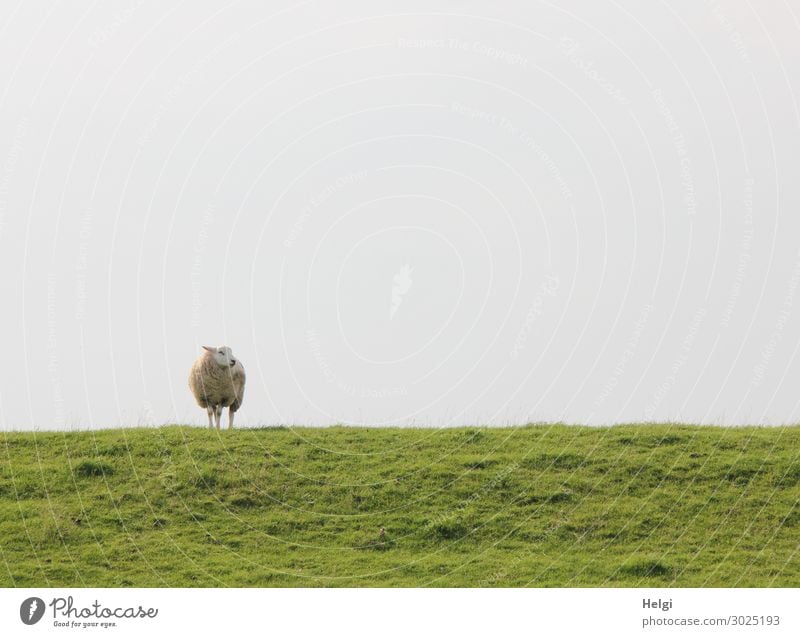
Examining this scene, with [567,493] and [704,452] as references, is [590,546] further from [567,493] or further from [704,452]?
[704,452]

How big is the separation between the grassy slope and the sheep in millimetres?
1210

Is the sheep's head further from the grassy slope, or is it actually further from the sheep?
the grassy slope

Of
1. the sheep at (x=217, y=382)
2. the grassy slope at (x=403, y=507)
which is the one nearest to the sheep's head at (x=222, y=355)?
the sheep at (x=217, y=382)

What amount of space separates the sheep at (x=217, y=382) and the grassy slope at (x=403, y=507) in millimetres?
1210

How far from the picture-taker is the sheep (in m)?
28.7

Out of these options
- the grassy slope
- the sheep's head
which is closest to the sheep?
the sheep's head

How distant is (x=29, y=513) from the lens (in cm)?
2402

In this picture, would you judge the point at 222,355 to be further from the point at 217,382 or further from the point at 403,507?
the point at 403,507

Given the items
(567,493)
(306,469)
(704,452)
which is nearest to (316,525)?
(306,469)

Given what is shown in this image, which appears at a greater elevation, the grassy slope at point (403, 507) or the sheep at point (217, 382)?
the sheep at point (217, 382)

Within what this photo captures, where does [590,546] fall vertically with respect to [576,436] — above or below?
below

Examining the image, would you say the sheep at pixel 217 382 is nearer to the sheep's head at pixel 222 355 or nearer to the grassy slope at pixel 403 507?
the sheep's head at pixel 222 355

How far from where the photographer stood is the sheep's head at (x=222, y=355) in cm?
2883
